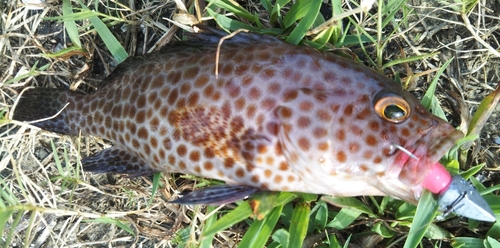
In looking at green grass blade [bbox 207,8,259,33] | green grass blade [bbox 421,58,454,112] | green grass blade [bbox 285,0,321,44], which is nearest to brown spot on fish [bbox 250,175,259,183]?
green grass blade [bbox 285,0,321,44]

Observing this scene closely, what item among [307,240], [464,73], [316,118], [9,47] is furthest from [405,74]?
[9,47]

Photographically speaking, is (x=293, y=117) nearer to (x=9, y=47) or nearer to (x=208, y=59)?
(x=208, y=59)

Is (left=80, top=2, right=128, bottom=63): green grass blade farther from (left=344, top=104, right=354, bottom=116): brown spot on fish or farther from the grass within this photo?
(left=344, top=104, right=354, bottom=116): brown spot on fish

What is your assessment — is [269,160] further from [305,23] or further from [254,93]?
[305,23]

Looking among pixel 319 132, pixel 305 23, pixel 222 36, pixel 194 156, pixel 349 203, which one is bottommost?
pixel 349 203

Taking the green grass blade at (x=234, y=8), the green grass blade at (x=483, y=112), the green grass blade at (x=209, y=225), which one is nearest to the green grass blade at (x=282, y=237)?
the green grass blade at (x=209, y=225)

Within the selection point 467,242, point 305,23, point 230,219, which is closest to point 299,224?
point 230,219

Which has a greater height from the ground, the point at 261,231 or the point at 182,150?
the point at 182,150
